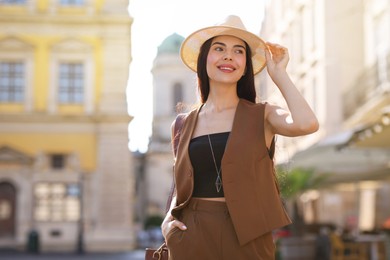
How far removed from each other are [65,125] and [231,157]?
31951mm

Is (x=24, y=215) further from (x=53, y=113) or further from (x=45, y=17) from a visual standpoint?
(x=45, y=17)

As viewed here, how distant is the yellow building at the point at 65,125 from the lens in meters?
33.9

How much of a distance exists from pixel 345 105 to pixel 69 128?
1207 cm

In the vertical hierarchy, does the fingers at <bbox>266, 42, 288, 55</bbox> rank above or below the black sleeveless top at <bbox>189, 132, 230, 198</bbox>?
above

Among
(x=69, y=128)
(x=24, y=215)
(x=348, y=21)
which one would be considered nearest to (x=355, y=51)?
(x=348, y=21)

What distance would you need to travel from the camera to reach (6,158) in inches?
1340

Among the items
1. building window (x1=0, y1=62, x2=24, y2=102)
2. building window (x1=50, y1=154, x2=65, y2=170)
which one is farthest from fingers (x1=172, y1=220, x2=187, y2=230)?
building window (x1=0, y1=62, x2=24, y2=102)

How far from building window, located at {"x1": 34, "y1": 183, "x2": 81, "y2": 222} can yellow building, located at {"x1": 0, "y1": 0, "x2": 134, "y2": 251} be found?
1.6 inches

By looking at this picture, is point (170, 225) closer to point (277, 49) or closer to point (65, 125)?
point (277, 49)

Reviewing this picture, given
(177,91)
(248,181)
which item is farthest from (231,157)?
(177,91)

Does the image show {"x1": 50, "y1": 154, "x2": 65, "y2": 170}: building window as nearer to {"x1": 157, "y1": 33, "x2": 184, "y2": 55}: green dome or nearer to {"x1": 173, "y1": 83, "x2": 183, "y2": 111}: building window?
{"x1": 173, "y1": 83, "x2": 183, "y2": 111}: building window

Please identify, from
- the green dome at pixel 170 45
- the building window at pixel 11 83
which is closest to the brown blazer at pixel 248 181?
the building window at pixel 11 83

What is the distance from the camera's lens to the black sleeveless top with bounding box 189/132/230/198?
363 centimetres

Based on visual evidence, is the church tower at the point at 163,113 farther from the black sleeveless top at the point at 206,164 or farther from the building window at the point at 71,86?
the black sleeveless top at the point at 206,164
